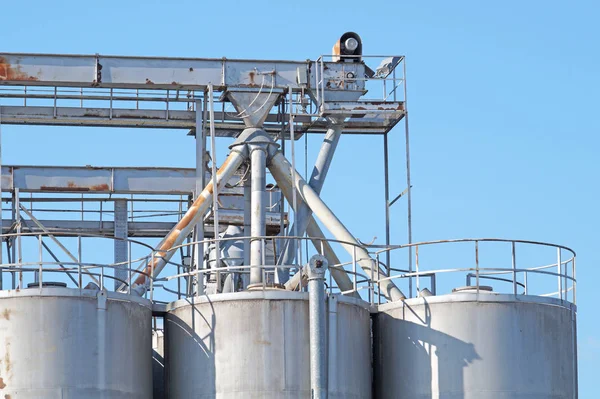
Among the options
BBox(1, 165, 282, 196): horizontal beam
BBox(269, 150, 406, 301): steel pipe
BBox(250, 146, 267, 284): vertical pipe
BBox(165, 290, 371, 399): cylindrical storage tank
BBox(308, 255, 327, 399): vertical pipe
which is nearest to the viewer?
BBox(308, 255, 327, 399): vertical pipe

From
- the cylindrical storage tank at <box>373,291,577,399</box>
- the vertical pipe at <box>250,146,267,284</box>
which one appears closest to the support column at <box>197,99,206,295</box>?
the vertical pipe at <box>250,146,267,284</box>

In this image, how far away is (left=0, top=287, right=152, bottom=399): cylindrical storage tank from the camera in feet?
103

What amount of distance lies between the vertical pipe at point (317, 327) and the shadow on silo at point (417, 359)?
227 cm

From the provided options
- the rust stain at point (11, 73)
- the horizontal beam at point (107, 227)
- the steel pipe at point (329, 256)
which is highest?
the rust stain at point (11, 73)

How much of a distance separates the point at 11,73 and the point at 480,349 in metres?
14.9

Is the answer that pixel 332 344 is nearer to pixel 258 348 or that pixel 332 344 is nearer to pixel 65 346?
pixel 258 348

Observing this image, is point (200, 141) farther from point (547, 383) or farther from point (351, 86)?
point (547, 383)

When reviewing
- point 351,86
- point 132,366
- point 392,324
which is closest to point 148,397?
point 132,366

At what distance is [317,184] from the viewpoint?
41.0m

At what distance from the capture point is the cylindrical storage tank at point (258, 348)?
32312 millimetres

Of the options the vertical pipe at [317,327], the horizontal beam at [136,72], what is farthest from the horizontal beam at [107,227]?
the vertical pipe at [317,327]

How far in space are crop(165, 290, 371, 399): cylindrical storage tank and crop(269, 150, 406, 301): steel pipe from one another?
118 inches

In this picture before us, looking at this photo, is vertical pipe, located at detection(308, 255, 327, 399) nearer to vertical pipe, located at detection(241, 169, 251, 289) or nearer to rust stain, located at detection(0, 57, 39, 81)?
vertical pipe, located at detection(241, 169, 251, 289)

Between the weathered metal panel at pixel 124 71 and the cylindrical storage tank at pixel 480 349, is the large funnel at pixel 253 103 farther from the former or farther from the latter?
the cylindrical storage tank at pixel 480 349
